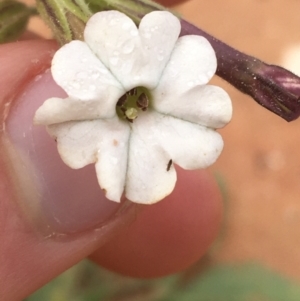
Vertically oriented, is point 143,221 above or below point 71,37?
below

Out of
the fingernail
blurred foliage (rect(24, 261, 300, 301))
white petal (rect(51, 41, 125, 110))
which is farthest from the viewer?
blurred foliage (rect(24, 261, 300, 301))

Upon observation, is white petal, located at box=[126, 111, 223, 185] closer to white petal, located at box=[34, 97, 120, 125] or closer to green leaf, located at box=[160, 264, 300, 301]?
white petal, located at box=[34, 97, 120, 125]

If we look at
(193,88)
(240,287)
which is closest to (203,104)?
(193,88)

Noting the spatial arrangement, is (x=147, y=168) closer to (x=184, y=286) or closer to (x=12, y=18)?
(x=12, y=18)

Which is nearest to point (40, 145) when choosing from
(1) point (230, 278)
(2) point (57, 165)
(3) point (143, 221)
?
(2) point (57, 165)

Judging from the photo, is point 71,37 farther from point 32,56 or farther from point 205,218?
point 205,218

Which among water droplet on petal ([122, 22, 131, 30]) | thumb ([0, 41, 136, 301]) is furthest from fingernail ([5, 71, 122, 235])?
water droplet on petal ([122, 22, 131, 30])

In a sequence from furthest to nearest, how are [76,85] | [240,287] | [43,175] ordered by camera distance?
[240,287] → [43,175] → [76,85]
